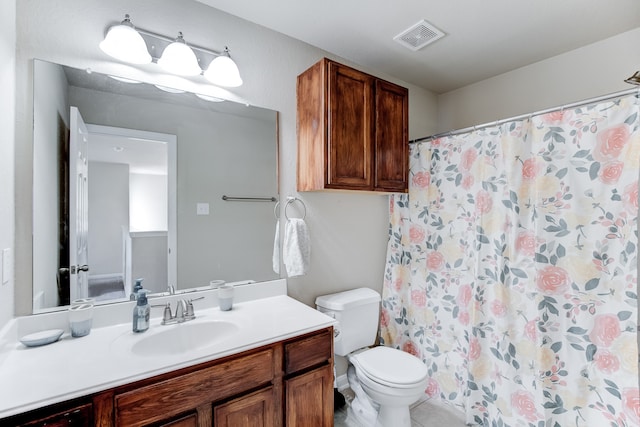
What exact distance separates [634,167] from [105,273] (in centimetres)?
252

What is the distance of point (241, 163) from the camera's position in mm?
1774

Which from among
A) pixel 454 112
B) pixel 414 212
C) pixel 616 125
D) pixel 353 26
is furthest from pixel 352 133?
pixel 454 112

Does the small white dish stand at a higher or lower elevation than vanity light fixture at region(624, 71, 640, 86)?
lower

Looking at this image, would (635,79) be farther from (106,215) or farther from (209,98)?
(106,215)

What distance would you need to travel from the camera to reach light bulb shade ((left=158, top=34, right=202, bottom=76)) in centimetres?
147

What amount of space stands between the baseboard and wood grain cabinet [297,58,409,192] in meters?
1.39

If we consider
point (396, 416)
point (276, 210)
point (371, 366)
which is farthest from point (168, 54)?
point (396, 416)

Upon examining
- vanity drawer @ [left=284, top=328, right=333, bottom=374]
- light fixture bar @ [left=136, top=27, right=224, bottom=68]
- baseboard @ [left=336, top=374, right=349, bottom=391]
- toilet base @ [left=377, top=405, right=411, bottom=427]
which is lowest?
baseboard @ [left=336, top=374, right=349, bottom=391]

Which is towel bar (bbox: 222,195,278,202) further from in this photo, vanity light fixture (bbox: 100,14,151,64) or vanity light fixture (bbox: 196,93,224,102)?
vanity light fixture (bbox: 100,14,151,64)

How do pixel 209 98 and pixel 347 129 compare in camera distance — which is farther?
pixel 347 129

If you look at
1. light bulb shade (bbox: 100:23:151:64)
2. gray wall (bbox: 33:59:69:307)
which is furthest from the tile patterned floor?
light bulb shade (bbox: 100:23:151:64)

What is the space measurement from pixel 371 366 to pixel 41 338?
5.06ft

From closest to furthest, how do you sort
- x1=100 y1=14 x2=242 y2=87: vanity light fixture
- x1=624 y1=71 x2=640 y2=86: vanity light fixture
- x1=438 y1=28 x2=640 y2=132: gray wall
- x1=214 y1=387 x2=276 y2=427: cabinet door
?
1. x1=214 y1=387 x2=276 y2=427: cabinet door
2. x1=100 y1=14 x2=242 y2=87: vanity light fixture
3. x1=624 y1=71 x2=640 y2=86: vanity light fixture
4. x1=438 y1=28 x2=640 y2=132: gray wall

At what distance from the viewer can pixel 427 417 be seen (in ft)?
6.48
